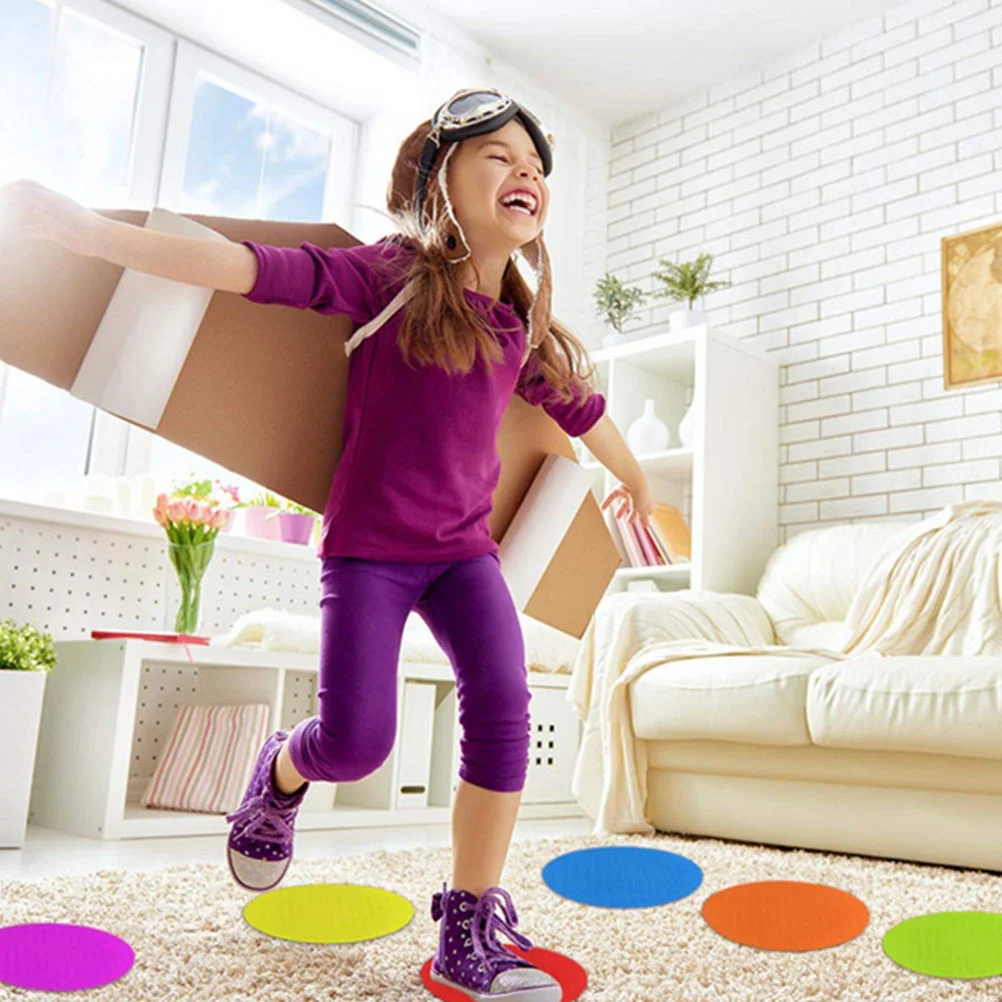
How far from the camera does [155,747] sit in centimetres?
278

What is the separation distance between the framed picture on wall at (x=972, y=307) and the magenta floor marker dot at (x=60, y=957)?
110 inches

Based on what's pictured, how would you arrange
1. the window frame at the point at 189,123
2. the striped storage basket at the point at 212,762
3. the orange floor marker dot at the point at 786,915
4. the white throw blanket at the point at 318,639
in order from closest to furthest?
the orange floor marker dot at the point at 786,915 → the striped storage basket at the point at 212,762 → the white throw blanket at the point at 318,639 → the window frame at the point at 189,123

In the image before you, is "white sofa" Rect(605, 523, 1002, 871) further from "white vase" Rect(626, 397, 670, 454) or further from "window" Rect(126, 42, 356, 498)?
"window" Rect(126, 42, 356, 498)

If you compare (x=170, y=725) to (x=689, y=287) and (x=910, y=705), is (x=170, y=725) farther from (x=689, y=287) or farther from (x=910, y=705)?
(x=689, y=287)

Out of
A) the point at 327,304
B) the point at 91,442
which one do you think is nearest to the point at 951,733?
the point at 327,304

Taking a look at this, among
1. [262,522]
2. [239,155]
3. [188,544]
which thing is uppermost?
[239,155]

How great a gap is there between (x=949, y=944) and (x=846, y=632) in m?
1.35

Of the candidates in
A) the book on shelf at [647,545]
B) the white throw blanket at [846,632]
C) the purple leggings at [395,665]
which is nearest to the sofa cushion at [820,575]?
the white throw blanket at [846,632]

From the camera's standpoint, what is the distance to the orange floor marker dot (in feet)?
4.46

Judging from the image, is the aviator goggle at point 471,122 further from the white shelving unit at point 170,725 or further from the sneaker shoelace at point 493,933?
the white shelving unit at point 170,725

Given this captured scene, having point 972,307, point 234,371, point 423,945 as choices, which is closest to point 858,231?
point 972,307

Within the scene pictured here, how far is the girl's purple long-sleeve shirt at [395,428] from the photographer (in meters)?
1.20

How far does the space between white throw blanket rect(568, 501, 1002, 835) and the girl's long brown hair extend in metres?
1.16

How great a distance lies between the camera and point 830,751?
215 centimetres
